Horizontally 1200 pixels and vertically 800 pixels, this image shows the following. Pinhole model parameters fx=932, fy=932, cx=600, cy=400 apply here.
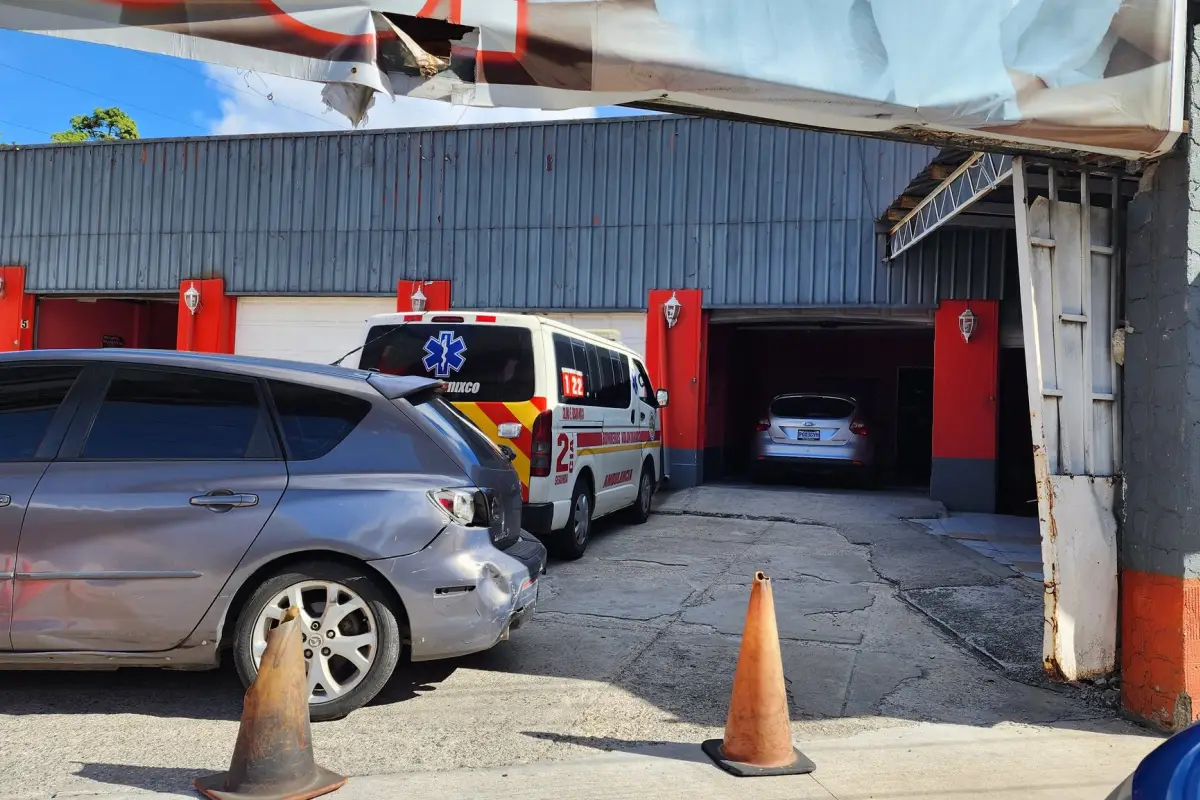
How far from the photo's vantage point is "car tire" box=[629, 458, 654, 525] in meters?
11.0

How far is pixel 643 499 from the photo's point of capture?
→ 11164 mm

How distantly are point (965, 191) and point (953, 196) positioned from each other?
60 cm

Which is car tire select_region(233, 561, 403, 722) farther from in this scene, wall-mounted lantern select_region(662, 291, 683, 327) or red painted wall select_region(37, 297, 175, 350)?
red painted wall select_region(37, 297, 175, 350)

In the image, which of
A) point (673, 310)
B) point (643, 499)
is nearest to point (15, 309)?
point (673, 310)

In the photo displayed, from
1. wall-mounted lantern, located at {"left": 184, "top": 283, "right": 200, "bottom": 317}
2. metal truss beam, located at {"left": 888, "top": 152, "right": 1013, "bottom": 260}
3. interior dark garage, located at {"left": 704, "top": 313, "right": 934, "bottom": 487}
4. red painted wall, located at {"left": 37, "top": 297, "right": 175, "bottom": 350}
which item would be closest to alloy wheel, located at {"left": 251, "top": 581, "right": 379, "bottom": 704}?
metal truss beam, located at {"left": 888, "top": 152, "right": 1013, "bottom": 260}

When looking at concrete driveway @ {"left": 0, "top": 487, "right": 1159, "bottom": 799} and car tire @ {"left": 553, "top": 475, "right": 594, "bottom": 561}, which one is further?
car tire @ {"left": 553, "top": 475, "right": 594, "bottom": 561}

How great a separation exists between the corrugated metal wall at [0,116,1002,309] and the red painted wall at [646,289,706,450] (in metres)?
0.28

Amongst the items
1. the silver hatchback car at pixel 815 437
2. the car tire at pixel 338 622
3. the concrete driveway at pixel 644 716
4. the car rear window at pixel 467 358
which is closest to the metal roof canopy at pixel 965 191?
the silver hatchback car at pixel 815 437

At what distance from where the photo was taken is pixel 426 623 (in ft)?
14.3

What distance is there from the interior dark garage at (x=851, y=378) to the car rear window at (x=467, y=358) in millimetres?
10654

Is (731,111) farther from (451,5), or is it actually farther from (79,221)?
(79,221)

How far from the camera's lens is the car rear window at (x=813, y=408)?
1398 cm

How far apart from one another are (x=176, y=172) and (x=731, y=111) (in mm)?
15289

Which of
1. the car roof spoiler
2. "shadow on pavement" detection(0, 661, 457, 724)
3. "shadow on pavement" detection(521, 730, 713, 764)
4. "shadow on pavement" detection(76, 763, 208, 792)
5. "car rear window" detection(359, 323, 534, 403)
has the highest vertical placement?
"car rear window" detection(359, 323, 534, 403)
